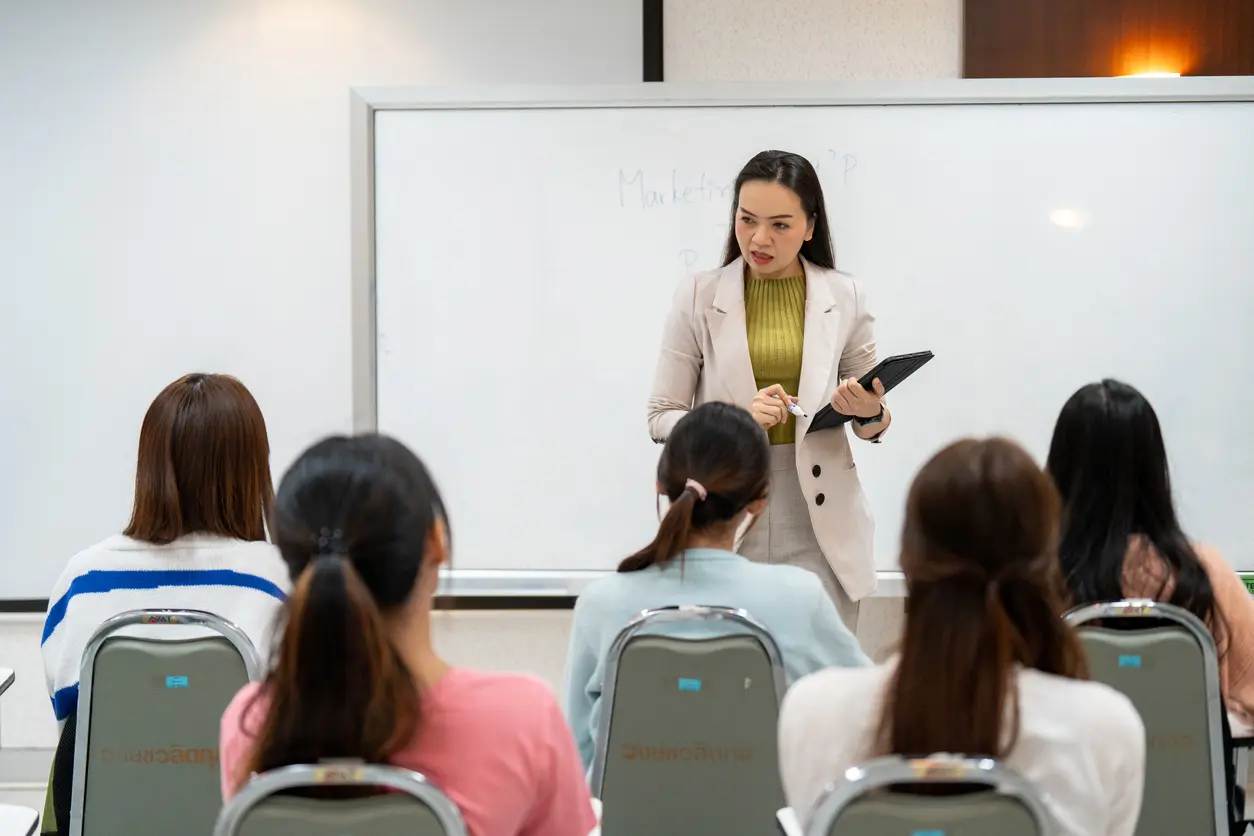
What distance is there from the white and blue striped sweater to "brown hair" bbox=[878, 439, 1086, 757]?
1.02 meters

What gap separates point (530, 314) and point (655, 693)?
1.79m

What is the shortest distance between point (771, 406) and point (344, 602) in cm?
151

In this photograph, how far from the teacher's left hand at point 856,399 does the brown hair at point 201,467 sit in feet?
3.63

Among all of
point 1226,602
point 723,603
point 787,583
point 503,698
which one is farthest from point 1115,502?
point 503,698

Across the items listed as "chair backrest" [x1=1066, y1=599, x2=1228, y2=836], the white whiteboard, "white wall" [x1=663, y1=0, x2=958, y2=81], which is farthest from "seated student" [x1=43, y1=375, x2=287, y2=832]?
"white wall" [x1=663, y1=0, x2=958, y2=81]

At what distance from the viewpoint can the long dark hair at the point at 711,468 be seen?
1.89 meters

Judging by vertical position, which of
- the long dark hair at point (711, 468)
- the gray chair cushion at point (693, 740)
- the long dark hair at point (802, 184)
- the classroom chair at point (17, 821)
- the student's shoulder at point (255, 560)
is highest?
the long dark hair at point (802, 184)

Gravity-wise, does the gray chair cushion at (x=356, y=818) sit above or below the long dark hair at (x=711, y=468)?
below

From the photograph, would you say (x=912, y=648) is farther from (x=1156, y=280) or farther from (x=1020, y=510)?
(x=1156, y=280)

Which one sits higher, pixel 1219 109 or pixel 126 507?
pixel 1219 109

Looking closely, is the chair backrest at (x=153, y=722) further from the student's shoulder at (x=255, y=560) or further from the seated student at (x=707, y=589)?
the seated student at (x=707, y=589)

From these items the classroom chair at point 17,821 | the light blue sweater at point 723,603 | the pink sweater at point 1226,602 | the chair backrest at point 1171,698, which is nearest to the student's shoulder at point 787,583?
the light blue sweater at point 723,603

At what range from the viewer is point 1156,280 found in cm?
329

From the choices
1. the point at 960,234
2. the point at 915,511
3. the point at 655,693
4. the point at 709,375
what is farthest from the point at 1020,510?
the point at 960,234
